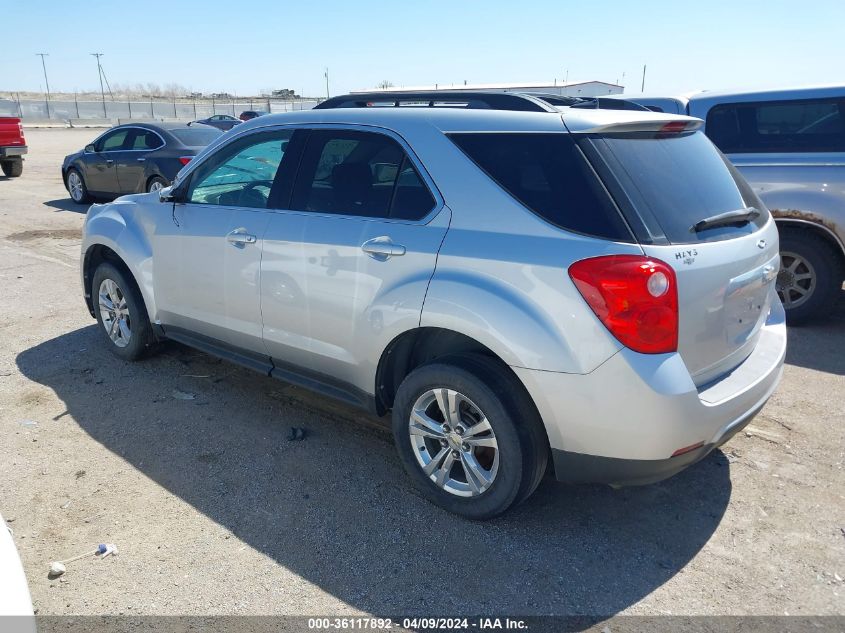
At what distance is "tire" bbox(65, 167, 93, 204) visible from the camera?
13.3m

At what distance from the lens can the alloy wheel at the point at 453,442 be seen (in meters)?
3.13

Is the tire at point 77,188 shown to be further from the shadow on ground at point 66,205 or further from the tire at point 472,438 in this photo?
the tire at point 472,438

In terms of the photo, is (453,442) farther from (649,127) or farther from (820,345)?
(820,345)

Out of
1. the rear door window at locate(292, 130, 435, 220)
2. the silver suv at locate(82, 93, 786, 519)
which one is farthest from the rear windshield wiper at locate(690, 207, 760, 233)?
the rear door window at locate(292, 130, 435, 220)

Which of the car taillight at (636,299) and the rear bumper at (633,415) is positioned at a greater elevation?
the car taillight at (636,299)

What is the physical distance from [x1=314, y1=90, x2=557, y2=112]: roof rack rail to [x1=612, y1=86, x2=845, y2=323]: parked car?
3489mm

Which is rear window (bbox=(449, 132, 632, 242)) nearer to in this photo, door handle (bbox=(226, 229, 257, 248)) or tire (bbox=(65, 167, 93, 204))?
door handle (bbox=(226, 229, 257, 248))

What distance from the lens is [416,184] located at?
10.8 feet

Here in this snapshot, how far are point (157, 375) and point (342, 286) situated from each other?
2.24 meters

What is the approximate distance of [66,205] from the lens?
527 inches

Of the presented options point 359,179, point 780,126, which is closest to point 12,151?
point 359,179

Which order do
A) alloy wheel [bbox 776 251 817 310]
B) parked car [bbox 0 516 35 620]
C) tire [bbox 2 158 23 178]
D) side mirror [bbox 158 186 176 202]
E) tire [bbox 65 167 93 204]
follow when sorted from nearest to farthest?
parked car [bbox 0 516 35 620], side mirror [bbox 158 186 176 202], alloy wheel [bbox 776 251 817 310], tire [bbox 65 167 93 204], tire [bbox 2 158 23 178]

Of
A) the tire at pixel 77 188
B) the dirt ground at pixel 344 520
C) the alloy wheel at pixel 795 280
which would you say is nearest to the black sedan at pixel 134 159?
the tire at pixel 77 188

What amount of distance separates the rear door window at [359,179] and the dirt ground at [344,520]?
143 centimetres
